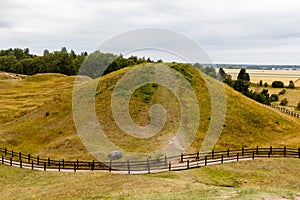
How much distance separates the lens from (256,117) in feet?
182

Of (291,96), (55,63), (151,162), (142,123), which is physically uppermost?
(55,63)

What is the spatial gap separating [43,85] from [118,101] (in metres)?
53.8

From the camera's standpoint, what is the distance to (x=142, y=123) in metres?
47.7

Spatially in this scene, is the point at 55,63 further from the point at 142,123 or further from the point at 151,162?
the point at 151,162

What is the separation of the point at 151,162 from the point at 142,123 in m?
11.0

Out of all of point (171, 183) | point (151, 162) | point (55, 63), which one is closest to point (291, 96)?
point (55, 63)

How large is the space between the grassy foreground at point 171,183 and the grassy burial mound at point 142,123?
25.2ft

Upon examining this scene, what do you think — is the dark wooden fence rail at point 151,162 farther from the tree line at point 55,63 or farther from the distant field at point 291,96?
the tree line at point 55,63

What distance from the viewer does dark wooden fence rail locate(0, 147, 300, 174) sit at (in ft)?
118

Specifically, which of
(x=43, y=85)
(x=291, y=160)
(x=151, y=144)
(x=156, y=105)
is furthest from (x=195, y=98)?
(x=43, y=85)

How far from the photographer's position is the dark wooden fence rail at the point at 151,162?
118 ft

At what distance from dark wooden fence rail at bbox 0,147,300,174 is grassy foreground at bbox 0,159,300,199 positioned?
1.59m

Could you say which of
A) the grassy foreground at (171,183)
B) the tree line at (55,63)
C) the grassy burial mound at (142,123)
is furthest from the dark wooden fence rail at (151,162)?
the tree line at (55,63)

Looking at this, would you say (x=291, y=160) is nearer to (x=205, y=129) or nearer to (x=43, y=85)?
(x=205, y=129)
